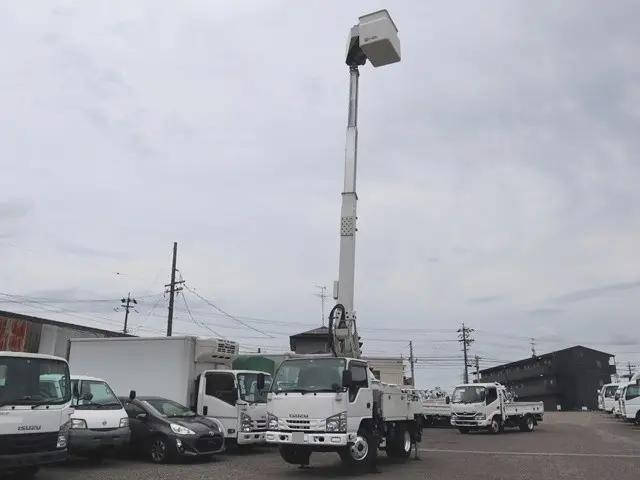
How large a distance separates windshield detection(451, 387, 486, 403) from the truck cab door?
13458 millimetres

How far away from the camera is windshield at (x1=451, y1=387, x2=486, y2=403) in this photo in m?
24.8

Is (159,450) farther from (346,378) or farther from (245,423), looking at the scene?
(346,378)

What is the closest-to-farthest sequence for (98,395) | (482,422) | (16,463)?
(16,463) → (98,395) → (482,422)

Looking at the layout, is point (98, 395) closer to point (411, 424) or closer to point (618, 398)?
point (411, 424)

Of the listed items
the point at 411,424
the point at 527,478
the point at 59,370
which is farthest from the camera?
the point at 411,424

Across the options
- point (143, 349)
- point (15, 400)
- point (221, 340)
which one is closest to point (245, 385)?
point (221, 340)

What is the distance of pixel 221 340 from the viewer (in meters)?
16.2

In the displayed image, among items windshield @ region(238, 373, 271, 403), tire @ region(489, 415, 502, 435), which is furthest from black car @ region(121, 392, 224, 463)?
tire @ region(489, 415, 502, 435)

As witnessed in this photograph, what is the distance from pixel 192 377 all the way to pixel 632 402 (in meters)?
22.9

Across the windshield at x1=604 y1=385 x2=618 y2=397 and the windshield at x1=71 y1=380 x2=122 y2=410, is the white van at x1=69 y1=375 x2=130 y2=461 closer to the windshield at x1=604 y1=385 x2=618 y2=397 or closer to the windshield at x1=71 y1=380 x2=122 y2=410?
the windshield at x1=71 y1=380 x2=122 y2=410

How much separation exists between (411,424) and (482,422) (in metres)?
10.7

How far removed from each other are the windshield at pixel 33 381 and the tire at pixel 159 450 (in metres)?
3.19

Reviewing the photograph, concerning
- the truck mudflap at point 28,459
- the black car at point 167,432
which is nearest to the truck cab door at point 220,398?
the black car at point 167,432

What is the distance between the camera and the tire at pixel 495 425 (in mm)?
24688
